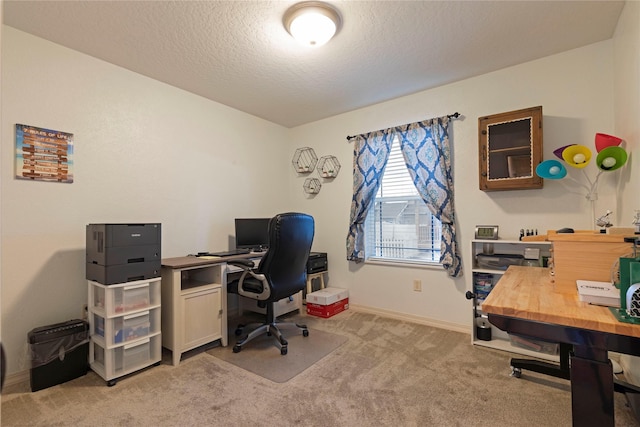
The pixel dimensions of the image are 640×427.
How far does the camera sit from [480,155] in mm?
2836

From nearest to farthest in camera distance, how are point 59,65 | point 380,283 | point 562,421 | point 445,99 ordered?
point 562,421, point 59,65, point 445,99, point 380,283

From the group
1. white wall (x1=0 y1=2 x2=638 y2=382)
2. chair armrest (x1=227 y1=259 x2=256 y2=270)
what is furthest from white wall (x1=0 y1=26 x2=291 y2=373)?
chair armrest (x1=227 y1=259 x2=256 y2=270)

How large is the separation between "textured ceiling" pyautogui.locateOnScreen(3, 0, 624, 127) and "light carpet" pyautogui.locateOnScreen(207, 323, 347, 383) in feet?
8.02

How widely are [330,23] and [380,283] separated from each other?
2.63 metres

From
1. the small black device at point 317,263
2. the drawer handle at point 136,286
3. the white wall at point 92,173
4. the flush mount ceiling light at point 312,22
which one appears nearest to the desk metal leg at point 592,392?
the flush mount ceiling light at point 312,22

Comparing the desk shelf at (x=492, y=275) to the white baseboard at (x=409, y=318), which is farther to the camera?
the white baseboard at (x=409, y=318)

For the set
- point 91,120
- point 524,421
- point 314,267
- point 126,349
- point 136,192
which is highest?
point 91,120

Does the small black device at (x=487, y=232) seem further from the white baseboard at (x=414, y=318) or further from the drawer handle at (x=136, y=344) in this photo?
the drawer handle at (x=136, y=344)

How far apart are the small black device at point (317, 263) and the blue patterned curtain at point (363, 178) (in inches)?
13.3

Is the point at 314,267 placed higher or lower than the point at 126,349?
higher

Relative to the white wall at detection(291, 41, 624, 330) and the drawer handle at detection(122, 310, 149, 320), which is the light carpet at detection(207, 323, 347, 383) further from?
the white wall at detection(291, 41, 624, 330)

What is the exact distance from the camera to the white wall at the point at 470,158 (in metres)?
2.56

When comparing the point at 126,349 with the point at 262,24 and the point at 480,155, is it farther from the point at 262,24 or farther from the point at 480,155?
the point at 480,155

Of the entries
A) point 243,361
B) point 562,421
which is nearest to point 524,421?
point 562,421
